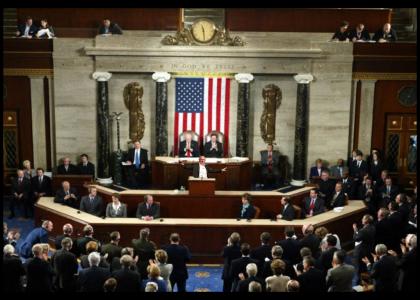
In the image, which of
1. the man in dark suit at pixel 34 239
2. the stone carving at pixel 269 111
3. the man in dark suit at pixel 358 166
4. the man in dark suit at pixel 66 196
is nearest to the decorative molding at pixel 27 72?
the man in dark suit at pixel 66 196

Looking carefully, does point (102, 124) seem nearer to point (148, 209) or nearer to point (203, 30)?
point (203, 30)

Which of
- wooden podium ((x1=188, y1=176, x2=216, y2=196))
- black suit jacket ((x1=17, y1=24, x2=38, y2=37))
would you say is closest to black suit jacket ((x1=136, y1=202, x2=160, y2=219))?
wooden podium ((x1=188, y1=176, x2=216, y2=196))

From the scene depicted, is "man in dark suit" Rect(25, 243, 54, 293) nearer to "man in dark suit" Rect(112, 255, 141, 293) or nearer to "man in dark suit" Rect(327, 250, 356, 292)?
"man in dark suit" Rect(112, 255, 141, 293)

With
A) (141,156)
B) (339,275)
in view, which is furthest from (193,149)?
(339,275)

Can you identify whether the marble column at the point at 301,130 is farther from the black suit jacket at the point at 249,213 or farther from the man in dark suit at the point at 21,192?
the man in dark suit at the point at 21,192

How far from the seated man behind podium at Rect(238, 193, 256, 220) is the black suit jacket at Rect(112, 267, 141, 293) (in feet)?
16.6

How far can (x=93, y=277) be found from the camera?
29.5 feet

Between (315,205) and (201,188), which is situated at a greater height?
(201,188)

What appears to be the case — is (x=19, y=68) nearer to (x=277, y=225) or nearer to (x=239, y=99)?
(x=239, y=99)

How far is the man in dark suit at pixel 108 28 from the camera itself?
1777 centimetres

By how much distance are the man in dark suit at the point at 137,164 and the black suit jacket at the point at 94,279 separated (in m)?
8.94

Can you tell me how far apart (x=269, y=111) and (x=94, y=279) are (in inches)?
438

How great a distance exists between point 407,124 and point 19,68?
11.8m

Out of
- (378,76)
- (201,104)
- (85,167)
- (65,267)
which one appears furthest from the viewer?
(201,104)
